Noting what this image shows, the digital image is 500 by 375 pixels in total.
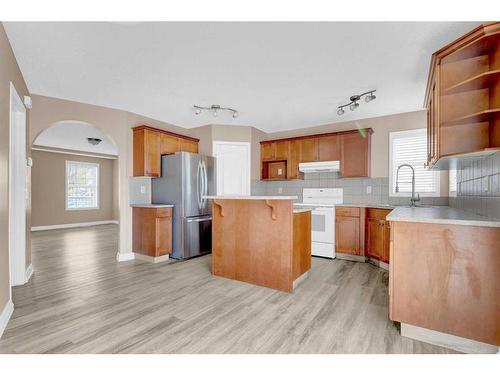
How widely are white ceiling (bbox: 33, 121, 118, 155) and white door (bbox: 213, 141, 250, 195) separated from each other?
6.37 ft

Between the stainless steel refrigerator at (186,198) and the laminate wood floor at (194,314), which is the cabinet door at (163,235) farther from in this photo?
the laminate wood floor at (194,314)

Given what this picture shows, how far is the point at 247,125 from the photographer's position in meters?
5.01

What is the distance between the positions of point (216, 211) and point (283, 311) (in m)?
1.40

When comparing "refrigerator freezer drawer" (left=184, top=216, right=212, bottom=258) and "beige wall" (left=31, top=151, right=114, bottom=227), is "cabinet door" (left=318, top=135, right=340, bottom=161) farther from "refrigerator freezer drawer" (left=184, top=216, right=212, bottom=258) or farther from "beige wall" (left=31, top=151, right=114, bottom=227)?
"beige wall" (left=31, top=151, right=114, bottom=227)

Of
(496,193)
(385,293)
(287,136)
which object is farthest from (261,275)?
(287,136)

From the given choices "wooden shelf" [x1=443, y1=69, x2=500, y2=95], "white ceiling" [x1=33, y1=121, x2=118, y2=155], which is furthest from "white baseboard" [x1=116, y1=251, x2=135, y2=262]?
"wooden shelf" [x1=443, y1=69, x2=500, y2=95]

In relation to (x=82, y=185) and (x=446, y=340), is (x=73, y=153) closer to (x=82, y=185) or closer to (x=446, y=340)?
(x=82, y=185)

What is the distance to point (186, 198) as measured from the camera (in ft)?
13.4

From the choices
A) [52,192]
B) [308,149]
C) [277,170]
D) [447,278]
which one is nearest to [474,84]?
[447,278]

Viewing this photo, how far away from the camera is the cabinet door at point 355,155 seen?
4.20 m

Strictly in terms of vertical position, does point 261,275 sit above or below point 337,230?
below

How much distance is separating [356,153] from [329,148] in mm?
460

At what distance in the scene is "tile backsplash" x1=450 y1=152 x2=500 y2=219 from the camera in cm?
183

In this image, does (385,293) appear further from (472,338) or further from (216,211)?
(216,211)
